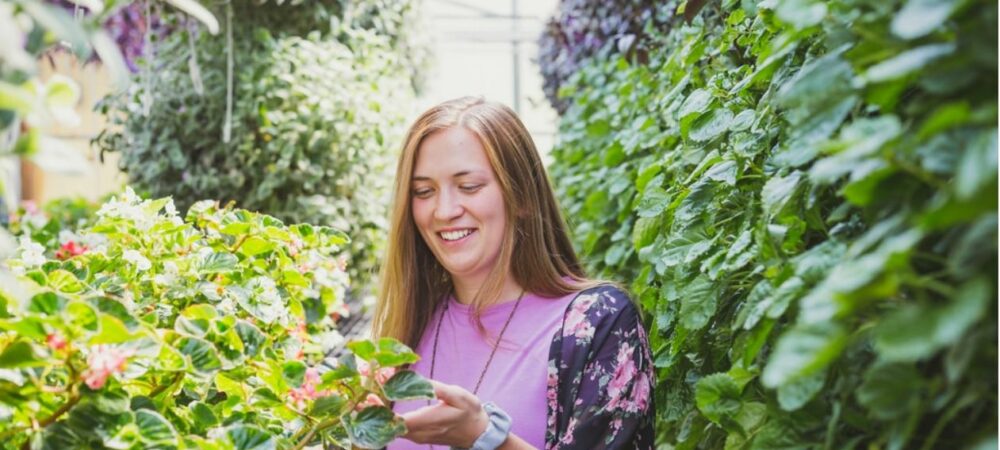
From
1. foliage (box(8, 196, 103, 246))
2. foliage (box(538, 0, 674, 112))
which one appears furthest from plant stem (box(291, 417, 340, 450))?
foliage (box(538, 0, 674, 112))

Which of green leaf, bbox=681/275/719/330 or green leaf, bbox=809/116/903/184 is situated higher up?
green leaf, bbox=809/116/903/184

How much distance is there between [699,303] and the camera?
126 cm

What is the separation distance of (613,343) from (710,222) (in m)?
0.27

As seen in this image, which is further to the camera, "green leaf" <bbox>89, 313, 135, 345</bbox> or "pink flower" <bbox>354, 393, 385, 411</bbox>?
"pink flower" <bbox>354, 393, 385, 411</bbox>

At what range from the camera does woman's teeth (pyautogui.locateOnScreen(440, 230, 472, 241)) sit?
1.67 meters

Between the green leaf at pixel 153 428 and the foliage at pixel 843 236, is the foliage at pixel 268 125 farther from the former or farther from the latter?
the green leaf at pixel 153 428

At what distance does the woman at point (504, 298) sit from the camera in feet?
4.88

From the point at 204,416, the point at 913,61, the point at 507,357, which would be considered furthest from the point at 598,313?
the point at 913,61

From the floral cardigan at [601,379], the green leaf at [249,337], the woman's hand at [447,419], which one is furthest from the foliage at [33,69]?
the floral cardigan at [601,379]

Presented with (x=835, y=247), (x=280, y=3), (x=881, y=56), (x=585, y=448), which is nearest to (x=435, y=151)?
(x=585, y=448)

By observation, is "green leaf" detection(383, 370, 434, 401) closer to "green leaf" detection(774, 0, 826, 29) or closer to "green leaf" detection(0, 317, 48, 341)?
"green leaf" detection(0, 317, 48, 341)

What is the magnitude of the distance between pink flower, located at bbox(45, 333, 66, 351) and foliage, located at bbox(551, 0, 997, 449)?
0.62 metres

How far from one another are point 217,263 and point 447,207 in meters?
0.37

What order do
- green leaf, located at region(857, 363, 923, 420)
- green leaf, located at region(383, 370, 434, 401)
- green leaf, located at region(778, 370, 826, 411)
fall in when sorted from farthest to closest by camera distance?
green leaf, located at region(383, 370, 434, 401)
green leaf, located at region(778, 370, 826, 411)
green leaf, located at region(857, 363, 923, 420)
